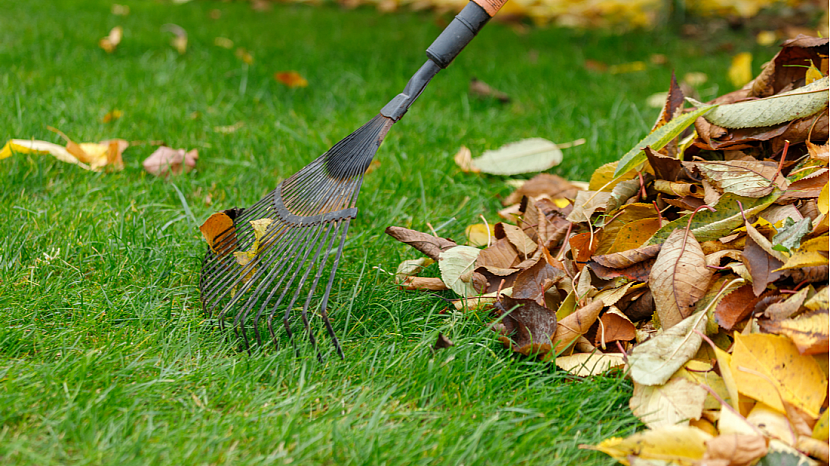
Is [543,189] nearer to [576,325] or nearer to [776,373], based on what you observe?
[576,325]

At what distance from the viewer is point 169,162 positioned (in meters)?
2.15

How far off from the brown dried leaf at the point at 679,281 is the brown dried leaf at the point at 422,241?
543 millimetres

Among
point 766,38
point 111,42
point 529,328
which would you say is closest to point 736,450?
point 529,328

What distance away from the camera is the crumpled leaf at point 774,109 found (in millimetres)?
1496

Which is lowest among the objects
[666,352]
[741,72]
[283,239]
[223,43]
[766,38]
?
[766,38]

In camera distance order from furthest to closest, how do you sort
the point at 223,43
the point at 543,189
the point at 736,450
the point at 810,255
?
the point at 223,43 < the point at 543,189 < the point at 810,255 < the point at 736,450

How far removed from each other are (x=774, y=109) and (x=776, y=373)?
74cm

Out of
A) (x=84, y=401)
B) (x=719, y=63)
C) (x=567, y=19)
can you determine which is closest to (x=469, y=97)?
(x=719, y=63)

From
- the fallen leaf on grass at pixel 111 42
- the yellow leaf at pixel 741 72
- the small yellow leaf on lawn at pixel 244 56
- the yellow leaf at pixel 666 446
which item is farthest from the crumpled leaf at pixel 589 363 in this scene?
the fallen leaf on grass at pixel 111 42

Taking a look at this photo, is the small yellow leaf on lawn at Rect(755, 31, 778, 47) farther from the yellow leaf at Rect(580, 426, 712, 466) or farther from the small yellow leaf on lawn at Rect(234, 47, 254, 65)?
the yellow leaf at Rect(580, 426, 712, 466)

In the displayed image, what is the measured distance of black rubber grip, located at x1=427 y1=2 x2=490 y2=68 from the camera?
154 cm

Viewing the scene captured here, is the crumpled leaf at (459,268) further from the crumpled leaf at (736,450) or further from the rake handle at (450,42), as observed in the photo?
the crumpled leaf at (736,450)

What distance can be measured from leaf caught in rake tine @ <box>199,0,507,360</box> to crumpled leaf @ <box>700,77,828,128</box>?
64cm

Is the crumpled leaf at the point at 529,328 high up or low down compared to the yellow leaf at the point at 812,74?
up
